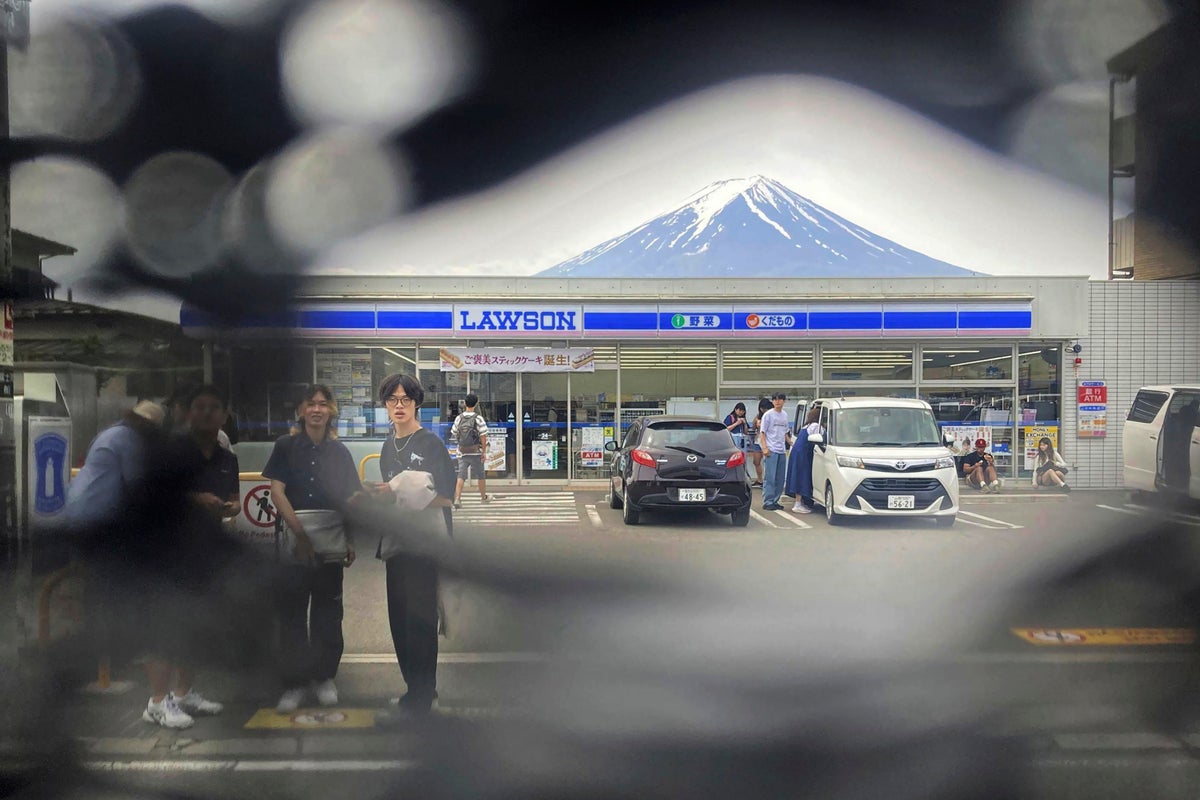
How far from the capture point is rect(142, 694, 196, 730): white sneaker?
1.68 meters

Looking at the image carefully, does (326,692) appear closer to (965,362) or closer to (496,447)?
(496,447)

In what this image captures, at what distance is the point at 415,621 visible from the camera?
157 cm

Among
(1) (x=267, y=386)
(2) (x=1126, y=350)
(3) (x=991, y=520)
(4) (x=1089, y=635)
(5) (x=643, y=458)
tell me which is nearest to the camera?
(1) (x=267, y=386)

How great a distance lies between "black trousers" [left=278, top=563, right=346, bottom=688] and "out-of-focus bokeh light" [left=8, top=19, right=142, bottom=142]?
102cm

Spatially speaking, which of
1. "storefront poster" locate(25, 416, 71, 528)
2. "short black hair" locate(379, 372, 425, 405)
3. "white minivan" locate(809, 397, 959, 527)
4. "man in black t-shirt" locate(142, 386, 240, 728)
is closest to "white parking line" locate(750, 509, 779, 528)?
"white minivan" locate(809, 397, 959, 527)

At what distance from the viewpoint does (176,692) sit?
5.51ft

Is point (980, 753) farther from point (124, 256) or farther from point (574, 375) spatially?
point (124, 256)

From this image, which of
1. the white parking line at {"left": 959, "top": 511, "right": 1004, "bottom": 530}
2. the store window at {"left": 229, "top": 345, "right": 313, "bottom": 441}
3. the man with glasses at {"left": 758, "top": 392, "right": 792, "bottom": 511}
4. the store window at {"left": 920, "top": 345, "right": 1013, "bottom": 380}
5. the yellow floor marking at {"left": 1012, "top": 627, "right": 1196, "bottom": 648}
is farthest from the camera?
the yellow floor marking at {"left": 1012, "top": 627, "right": 1196, "bottom": 648}

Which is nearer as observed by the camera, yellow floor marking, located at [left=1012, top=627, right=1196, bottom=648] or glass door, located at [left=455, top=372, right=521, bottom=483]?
glass door, located at [left=455, top=372, right=521, bottom=483]

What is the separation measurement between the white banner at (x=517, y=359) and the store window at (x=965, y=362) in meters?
0.67

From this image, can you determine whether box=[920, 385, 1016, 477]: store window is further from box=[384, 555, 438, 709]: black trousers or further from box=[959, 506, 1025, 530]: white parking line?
box=[384, 555, 438, 709]: black trousers

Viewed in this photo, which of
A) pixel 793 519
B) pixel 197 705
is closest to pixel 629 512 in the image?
A: pixel 793 519

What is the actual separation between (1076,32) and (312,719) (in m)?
2.37

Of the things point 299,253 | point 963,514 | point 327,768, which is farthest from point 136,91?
point 963,514
